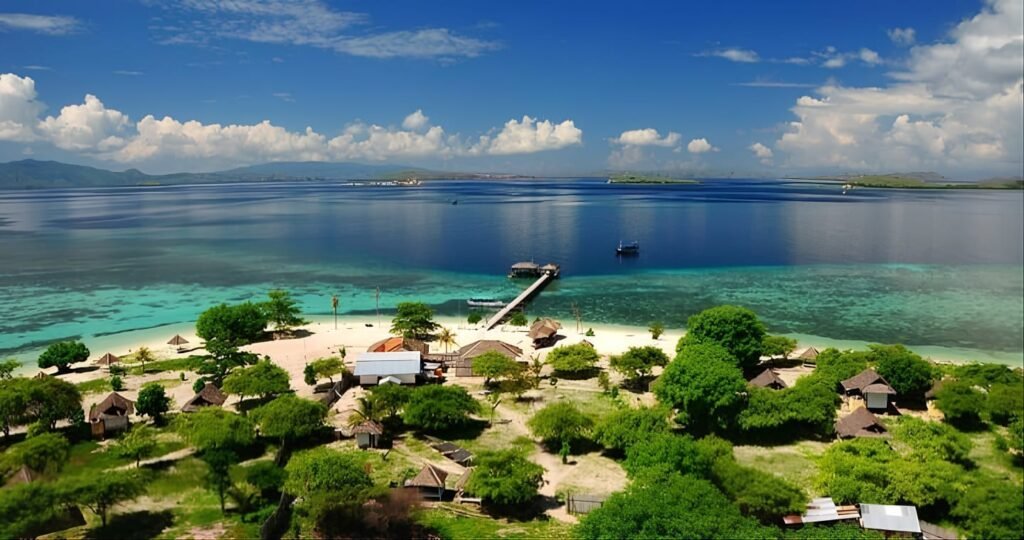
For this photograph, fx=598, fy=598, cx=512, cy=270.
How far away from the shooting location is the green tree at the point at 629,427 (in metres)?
20.2

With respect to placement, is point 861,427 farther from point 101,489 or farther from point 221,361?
point 221,361

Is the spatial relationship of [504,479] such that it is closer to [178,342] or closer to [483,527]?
[483,527]

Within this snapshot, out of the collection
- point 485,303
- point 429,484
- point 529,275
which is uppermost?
point 529,275

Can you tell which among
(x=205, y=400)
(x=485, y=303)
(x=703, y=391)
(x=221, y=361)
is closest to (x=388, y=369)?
(x=205, y=400)

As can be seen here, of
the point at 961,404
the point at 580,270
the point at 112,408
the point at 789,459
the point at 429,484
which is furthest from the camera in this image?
the point at 580,270

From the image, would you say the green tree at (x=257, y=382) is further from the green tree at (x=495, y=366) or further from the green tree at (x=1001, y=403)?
the green tree at (x=1001, y=403)

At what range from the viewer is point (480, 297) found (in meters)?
51.3

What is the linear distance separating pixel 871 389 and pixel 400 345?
22905 millimetres

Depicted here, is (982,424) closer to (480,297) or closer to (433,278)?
(480,297)

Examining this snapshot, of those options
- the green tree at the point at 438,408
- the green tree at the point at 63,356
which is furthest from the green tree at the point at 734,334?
the green tree at the point at 63,356

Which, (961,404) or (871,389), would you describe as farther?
(871,389)

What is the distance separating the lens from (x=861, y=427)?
72.0ft

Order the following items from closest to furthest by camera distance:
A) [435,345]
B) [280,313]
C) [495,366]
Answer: [495,366], [435,345], [280,313]

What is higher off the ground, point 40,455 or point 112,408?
point 40,455
